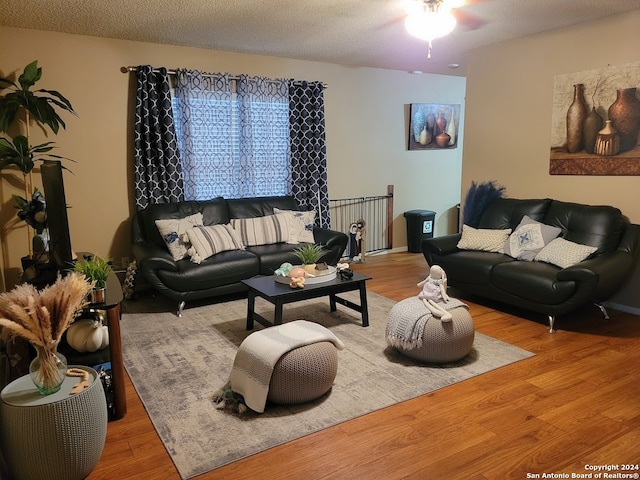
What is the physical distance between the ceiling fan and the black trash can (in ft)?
10.3

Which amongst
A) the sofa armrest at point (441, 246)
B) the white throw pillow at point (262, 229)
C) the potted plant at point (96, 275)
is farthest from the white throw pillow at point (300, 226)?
the potted plant at point (96, 275)

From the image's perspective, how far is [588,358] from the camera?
10.2 feet

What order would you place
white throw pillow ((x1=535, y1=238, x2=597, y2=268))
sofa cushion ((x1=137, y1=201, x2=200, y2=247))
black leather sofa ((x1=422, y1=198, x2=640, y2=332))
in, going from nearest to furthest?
black leather sofa ((x1=422, y1=198, x2=640, y2=332)) → white throw pillow ((x1=535, y1=238, x2=597, y2=268)) → sofa cushion ((x1=137, y1=201, x2=200, y2=247))

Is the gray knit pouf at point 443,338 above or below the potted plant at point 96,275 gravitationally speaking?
below

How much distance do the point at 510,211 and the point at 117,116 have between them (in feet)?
13.0

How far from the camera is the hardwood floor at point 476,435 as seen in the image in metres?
2.04

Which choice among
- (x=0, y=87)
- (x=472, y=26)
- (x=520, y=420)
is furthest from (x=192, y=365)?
(x=472, y=26)

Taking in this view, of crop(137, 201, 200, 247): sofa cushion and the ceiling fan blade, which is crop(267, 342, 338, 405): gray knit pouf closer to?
crop(137, 201, 200, 247): sofa cushion

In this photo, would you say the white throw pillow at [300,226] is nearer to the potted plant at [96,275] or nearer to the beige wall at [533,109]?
the beige wall at [533,109]

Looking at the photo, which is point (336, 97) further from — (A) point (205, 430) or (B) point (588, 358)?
(A) point (205, 430)

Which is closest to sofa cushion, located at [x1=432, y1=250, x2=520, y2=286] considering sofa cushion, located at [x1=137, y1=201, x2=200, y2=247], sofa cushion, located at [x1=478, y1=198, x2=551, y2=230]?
sofa cushion, located at [x1=478, y1=198, x2=551, y2=230]

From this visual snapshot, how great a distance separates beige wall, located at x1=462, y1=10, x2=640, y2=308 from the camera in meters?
3.96

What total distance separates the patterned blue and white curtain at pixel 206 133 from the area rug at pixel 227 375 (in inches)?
58.6

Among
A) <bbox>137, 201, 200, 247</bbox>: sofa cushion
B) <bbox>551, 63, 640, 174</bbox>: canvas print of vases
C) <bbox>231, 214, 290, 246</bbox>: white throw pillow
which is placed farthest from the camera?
<bbox>231, 214, 290, 246</bbox>: white throw pillow
